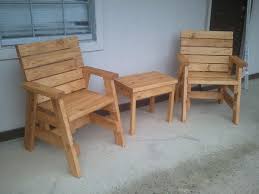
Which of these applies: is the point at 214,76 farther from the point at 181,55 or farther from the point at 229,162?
the point at 229,162

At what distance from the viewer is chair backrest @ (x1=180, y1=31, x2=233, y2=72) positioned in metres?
2.99

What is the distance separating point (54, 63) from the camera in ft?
7.40

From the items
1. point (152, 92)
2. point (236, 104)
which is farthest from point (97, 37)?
point (236, 104)

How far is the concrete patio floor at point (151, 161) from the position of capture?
1864 mm

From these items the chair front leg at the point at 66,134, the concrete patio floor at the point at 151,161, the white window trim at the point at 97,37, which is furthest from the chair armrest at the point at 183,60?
the chair front leg at the point at 66,134

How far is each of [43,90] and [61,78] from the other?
1.45 ft

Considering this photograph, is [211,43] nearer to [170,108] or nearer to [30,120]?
[170,108]

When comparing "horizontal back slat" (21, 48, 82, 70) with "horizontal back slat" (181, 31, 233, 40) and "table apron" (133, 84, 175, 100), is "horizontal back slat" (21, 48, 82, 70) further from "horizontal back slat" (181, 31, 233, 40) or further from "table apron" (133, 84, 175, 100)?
"horizontal back slat" (181, 31, 233, 40)

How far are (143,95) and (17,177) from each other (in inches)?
48.1

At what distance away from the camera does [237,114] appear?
2.73 metres

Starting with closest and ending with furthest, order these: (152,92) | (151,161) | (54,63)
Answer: (151,161) → (54,63) → (152,92)

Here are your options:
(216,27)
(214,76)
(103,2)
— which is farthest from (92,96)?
(216,27)

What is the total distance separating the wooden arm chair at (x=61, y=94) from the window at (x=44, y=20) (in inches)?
10.9

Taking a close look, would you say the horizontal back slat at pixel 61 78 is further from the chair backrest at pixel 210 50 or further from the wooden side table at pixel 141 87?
the chair backrest at pixel 210 50
